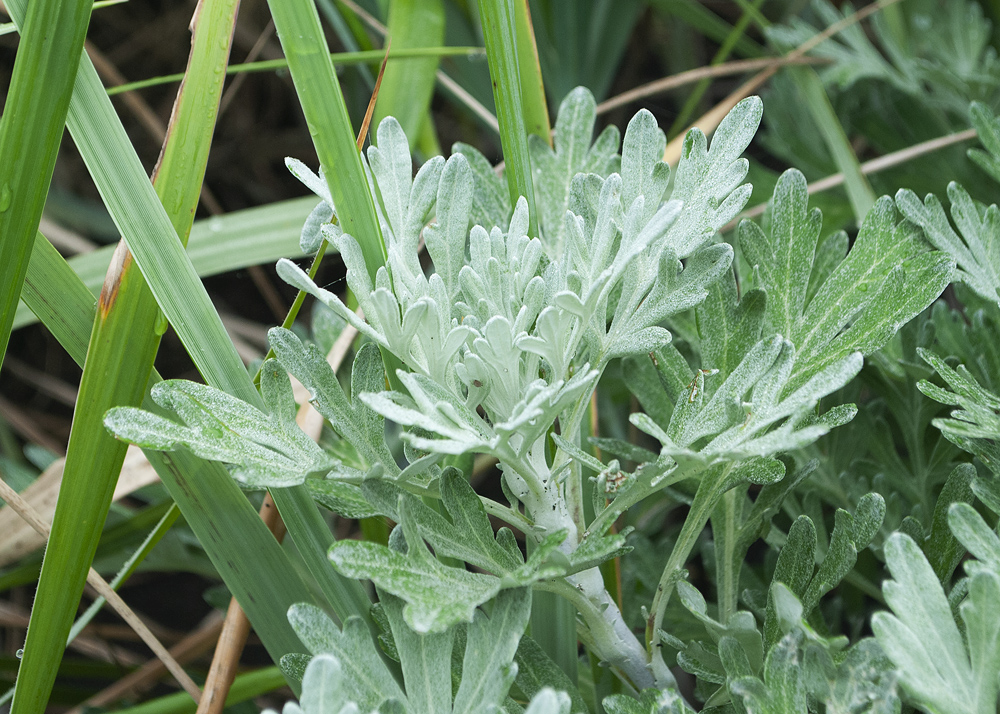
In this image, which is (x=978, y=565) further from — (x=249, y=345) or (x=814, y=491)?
(x=249, y=345)

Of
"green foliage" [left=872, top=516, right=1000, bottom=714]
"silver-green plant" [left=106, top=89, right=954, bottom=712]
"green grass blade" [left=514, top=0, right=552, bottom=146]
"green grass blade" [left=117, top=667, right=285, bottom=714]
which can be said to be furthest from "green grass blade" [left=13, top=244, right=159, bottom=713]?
"green foliage" [left=872, top=516, right=1000, bottom=714]

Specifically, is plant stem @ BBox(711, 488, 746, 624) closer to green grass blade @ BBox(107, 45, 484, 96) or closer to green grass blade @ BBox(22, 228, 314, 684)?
green grass blade @ BBox(22, 228, 314, 684)

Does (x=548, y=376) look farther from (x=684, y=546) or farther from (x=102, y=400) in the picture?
(x=102, y=400)

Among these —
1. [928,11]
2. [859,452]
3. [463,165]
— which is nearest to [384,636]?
[463,165]

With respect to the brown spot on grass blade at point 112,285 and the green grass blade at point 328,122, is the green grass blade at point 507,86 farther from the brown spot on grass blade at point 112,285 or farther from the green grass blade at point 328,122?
the brown spot on grass blade at point 112,285

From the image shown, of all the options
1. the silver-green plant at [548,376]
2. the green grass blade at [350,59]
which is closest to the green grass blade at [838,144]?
the silver-green plant at [548,376]
